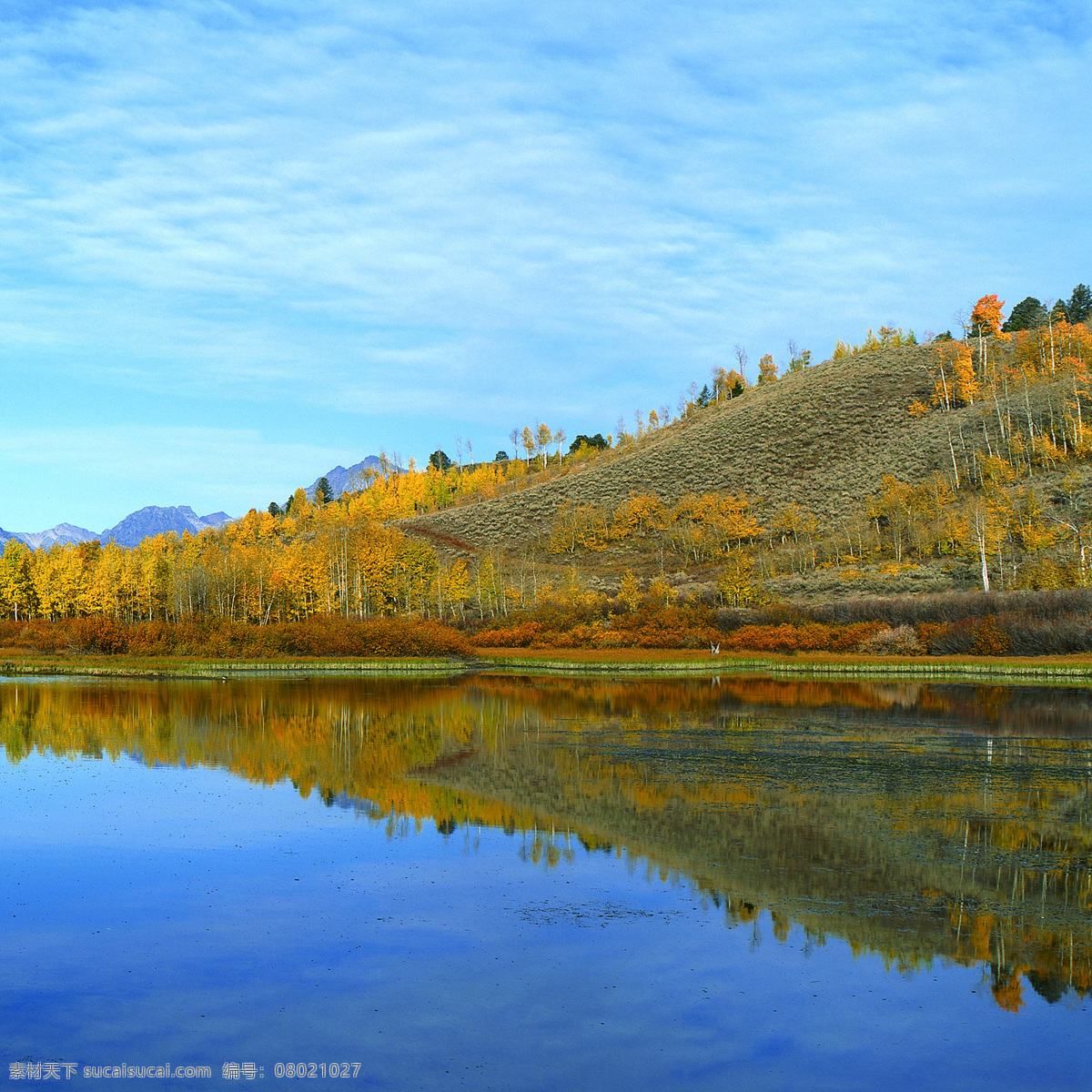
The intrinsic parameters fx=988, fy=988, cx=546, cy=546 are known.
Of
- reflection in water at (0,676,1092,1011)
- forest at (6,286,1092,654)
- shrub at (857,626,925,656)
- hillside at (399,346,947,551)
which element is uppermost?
hillside at (399,346,947,551)

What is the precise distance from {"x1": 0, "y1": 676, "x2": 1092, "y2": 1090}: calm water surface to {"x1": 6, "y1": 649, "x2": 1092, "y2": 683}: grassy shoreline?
21.2 meters

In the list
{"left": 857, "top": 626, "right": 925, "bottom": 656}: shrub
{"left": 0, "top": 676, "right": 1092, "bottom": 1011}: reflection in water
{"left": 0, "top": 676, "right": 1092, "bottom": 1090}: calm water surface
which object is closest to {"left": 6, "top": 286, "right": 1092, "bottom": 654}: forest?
{"left": 857, "top": 626, "right": 925, "bottom": 656}: shrub

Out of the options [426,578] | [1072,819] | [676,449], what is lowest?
[1072,819]

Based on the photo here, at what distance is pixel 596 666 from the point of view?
169ft

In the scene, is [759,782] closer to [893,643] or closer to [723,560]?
[893,643]

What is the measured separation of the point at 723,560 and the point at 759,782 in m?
69.9

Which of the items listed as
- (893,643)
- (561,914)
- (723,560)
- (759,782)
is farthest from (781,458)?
(561,914)

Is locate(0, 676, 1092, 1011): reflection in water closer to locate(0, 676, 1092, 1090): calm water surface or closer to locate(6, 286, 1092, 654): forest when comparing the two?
locate(0, 676, 1092, 1090): calm water surface

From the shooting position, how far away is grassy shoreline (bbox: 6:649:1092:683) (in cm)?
4359

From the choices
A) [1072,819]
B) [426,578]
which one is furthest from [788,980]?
[426,578]

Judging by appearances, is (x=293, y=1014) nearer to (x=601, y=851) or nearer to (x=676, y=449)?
(x=601, y=851)

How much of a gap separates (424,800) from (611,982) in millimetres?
8642

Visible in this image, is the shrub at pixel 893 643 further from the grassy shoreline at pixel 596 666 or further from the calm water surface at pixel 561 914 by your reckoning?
the calm water surface at pixel 561 914

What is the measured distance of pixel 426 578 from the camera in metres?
84.4
